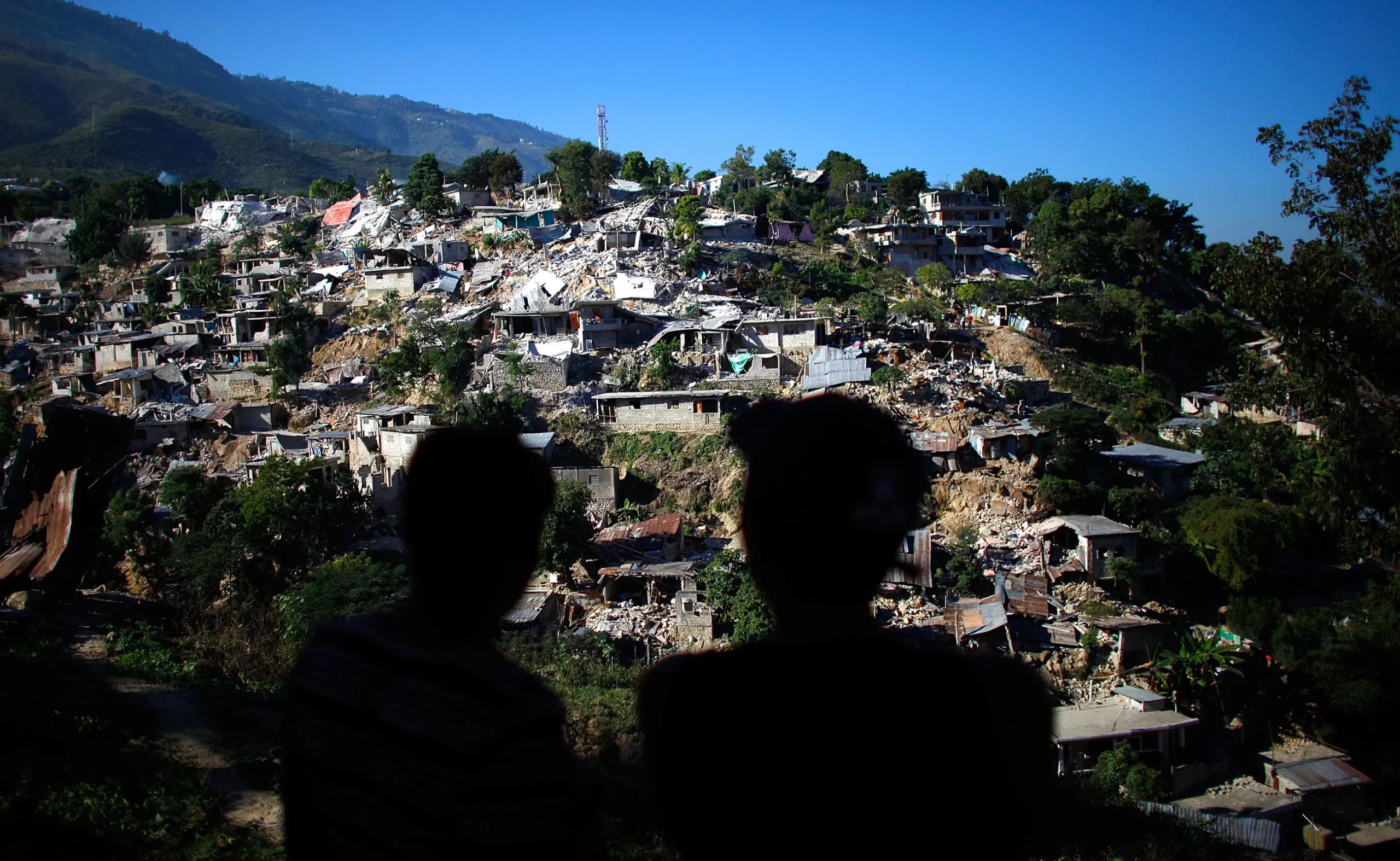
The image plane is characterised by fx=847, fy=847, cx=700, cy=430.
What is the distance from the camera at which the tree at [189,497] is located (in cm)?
1448

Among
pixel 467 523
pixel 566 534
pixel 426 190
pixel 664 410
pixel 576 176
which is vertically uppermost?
pixel 576 176

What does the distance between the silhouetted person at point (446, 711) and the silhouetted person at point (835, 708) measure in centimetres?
15

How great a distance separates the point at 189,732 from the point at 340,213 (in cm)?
3324

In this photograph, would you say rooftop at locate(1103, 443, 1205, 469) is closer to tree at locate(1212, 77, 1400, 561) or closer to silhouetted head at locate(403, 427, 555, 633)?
tree at locate(1212, 77, 1400, 561)

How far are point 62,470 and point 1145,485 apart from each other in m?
15.1

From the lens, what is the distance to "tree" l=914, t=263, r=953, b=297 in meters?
24.7

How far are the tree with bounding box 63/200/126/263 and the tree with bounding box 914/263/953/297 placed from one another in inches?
1138

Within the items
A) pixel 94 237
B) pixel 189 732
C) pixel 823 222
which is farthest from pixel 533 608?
pixel 94 237

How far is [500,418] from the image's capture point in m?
16.2

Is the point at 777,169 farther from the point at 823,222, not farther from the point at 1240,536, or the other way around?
the point at 1240,536

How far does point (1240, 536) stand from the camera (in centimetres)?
1255

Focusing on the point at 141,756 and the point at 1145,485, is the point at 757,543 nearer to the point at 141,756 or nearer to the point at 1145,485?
the point at 141,756

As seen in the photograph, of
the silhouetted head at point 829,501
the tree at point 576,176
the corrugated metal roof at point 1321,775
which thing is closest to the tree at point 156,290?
the tree at point 576,176

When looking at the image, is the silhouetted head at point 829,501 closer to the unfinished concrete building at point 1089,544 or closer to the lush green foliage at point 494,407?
the unfinished concrete building at point 1089,544
